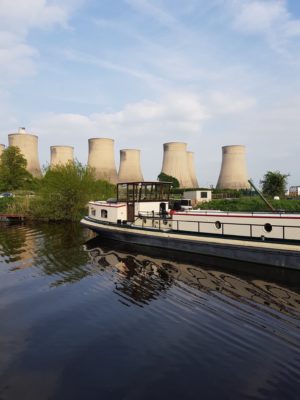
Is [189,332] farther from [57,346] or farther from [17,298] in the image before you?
[17,298]

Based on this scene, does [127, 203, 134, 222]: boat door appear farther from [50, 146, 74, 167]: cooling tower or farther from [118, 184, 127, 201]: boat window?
[50, 146, 74, 167]: cooling tower

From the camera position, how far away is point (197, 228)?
16500mm

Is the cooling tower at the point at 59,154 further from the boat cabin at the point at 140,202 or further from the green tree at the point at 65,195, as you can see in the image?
the boat cabin at the point at 140,202

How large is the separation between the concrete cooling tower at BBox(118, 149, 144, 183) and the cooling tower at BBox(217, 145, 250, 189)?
17108mm

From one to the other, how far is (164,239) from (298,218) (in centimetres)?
672

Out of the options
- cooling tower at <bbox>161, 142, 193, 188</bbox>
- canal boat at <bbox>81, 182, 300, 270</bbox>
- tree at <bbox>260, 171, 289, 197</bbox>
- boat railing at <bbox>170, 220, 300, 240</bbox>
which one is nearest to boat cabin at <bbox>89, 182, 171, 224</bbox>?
canal boat at <bbox>81, 182, 300, 270</bbox>

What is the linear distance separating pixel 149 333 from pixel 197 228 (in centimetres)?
880

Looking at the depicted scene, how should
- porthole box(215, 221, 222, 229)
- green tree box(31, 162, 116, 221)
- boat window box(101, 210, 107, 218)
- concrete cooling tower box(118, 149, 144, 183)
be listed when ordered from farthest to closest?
1. concrete cooling tower box(118, 149, 144, 183)
2. green tree box(31, 162, 116, 221)
3. boat window box(101, 210, 107, 218)
4. porthole box(215, 221, 222, 229)

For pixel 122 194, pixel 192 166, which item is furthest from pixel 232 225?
pixel 192 166

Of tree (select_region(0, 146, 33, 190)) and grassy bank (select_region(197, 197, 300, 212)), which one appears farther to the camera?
tree (select_region(0, 146, 33, 190))

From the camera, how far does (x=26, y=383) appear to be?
246 inches

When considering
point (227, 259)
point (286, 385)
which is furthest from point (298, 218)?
point (286, 385)

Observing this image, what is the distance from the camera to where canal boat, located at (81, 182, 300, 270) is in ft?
44.8

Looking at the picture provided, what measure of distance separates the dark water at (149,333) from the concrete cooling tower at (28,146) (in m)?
51.2
